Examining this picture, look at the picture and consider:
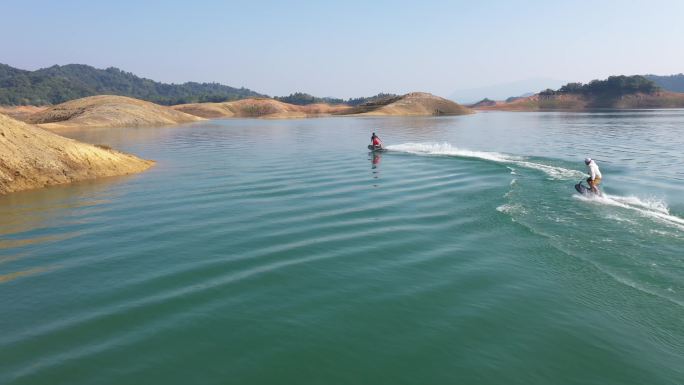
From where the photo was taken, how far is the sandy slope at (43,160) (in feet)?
71.6

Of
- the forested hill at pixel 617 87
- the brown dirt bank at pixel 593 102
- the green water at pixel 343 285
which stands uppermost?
the forested hill at pixel 617 87

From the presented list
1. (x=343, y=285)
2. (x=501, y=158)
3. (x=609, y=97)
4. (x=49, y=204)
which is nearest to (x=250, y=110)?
(x=501, y=158)

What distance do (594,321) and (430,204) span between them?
33.7 feet

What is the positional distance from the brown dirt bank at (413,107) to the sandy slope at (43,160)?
104 meters

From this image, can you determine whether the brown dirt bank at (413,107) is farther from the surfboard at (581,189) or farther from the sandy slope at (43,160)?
the surfboard at (581,189)

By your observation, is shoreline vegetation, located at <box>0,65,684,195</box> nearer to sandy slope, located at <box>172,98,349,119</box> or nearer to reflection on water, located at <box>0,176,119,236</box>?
sandy slope, located at <box>172,98,349,119</box>

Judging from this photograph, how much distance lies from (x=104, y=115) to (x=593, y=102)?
149213 millimetres

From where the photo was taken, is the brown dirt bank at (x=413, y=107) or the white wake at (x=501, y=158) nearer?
the white wake at (x=501, y=158)

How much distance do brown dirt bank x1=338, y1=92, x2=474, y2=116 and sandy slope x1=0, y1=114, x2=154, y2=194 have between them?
103950mm

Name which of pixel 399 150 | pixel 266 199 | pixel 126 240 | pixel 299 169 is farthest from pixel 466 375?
pixel 399 150

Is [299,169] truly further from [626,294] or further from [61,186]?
[626,294]

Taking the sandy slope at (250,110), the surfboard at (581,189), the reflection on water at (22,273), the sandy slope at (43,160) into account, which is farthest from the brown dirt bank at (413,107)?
the reflection on water at (22,273)

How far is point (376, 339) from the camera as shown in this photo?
843cm

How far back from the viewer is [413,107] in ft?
433
